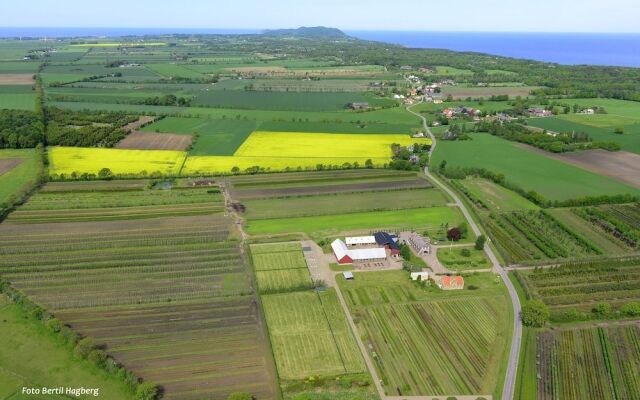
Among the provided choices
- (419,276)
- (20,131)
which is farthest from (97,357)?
(20,131)

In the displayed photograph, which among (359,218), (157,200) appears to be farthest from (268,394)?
(157,200)

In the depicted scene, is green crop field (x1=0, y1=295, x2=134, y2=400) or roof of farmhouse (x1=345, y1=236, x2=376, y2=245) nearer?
green crop field (x1=0, y1=295, x2=134, y2=400)

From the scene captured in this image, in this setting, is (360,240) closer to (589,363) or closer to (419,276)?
(419,276)

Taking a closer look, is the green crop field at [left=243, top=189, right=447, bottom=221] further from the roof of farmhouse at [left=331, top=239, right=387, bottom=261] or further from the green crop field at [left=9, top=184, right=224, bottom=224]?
the roof of farmhouse at [left=331, top=239, right=387, bottom=261]

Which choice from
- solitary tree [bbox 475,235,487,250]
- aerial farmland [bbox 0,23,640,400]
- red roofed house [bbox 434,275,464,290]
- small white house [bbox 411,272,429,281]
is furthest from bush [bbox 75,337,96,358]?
solitary tree [bbox 475,235,487,250]

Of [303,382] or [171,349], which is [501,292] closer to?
[303,382]

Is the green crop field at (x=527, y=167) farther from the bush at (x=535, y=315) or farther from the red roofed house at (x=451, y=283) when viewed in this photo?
the bush at (x=535, y=315)
